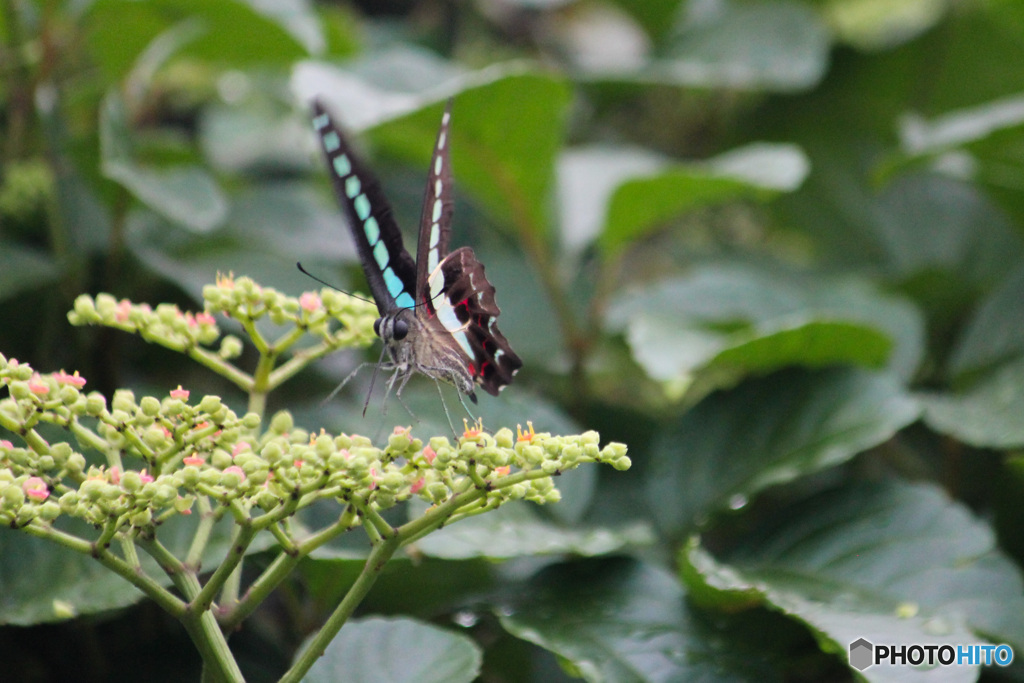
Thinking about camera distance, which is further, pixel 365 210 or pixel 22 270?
pixel 22 270

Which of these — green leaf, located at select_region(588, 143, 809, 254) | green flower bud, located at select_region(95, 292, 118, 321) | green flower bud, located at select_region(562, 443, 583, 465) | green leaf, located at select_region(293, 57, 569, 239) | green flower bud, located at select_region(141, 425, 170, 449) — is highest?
green leaf, located at select_region(293, 57, 569, 239)

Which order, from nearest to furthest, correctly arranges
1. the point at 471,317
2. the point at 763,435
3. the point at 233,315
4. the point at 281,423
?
the point at 281,423 → the point at 233,315 → the point at 471,317 → the point at 763,435

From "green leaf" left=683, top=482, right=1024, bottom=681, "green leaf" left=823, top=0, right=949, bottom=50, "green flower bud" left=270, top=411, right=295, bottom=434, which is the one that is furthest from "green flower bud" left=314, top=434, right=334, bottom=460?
"green leaf" left=823, top=0, right=949, bottom=50

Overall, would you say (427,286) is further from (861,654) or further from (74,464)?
(861,654)

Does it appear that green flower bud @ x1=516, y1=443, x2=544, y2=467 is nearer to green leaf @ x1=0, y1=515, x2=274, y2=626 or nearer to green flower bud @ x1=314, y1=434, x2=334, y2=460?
green flower bud @ x1=314, y1=434, x2=334, y2=460

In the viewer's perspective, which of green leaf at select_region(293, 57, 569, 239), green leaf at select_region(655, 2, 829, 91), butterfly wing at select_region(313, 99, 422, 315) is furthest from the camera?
green leaf at select_region(655, 2, 829, 91)

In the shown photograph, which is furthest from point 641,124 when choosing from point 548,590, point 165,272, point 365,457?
point 365,457

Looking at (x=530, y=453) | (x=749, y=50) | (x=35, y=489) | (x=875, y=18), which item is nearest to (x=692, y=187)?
(x=749, y=50)
